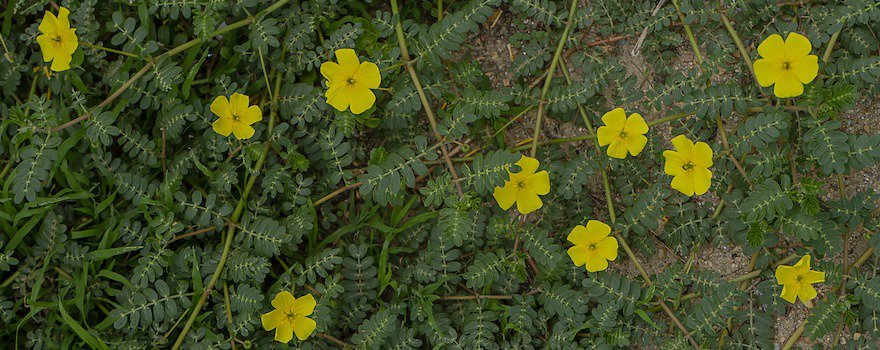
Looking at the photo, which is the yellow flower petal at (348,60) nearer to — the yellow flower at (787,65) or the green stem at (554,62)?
the green stem at (554,62)

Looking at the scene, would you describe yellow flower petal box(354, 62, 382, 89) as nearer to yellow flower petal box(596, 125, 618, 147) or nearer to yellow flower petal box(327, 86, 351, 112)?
yellow flower petal box(327, 86, 351, 112)

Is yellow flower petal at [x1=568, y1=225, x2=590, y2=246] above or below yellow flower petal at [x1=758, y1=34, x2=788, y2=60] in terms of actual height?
below

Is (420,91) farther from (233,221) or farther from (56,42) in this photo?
(56,42)

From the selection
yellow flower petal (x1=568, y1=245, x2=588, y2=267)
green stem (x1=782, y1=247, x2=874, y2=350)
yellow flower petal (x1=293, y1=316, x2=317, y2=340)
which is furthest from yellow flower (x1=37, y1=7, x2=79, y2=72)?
green stem (x1=782, y1=247, x2=874, y2=350)

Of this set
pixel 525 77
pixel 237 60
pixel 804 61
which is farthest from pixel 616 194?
pixel 237 60

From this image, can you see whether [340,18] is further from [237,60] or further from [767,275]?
[767,275]

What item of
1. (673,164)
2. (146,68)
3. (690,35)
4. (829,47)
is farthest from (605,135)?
(146,68)

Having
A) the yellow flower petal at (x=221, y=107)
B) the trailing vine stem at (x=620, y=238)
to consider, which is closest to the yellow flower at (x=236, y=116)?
the yellow flower petal at (x=221, y=107)

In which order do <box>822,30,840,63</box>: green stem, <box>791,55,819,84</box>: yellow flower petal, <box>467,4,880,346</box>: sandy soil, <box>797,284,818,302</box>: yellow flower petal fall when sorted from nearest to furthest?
1. <box>791,55,819,84</box>: yellow flower petal
2. <box>797,284,818,302</box>: yellow flower petal
3. <box>822,30,840,63</box>: green stem
4. <box>467,4,880,346</box>: sandy soil
